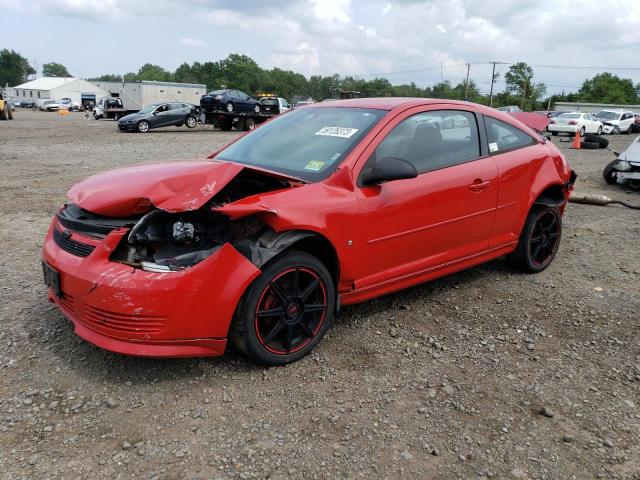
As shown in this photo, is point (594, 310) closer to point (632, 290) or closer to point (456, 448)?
point (632, 290)

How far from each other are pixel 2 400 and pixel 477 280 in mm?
3656

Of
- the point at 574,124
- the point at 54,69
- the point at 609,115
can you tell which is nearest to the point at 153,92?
the point at 574,124

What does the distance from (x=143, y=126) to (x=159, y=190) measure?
22362mm

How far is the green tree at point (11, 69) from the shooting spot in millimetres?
125750

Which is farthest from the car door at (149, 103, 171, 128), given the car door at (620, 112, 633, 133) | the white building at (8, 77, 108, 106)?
the white building at (8, 77, 108, 106)

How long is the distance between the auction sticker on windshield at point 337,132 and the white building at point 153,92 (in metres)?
42.0

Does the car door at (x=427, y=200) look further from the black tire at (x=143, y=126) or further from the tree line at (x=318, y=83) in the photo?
the tree line at (x=318, y=83)

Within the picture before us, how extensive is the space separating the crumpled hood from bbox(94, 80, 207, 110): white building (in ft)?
138

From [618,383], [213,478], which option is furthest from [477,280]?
[213,478]

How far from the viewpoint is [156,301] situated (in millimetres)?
2678

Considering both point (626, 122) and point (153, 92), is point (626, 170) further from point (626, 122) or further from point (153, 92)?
point (153, 92)

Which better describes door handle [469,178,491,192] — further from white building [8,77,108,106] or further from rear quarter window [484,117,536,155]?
white building [8,77,108,106]

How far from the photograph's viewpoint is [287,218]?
2.94 m

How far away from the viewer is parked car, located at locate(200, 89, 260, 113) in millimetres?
24975
